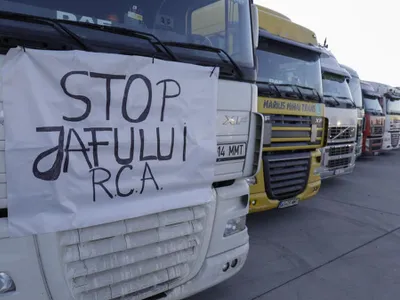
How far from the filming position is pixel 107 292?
2084mm

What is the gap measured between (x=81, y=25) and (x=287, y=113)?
3302mm

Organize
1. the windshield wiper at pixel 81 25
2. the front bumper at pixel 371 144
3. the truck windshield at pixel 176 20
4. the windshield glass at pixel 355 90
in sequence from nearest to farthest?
the windshield wiper at pixel 81 25 < the truck windshield at pixel 176 20 < the windshield glass at pixel 355 90 < the front bumper at pixel 371 144

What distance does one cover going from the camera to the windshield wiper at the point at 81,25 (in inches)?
67.4

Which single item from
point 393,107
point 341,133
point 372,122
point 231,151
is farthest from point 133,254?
point 393,107

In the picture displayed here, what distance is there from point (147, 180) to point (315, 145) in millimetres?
3799

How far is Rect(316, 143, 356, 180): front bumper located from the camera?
704 cm

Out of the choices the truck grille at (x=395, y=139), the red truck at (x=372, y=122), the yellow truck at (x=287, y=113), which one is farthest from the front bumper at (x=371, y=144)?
the yellow truck at (x=287, y=113)

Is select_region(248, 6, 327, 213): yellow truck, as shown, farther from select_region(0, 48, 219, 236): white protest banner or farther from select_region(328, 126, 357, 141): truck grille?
select_region(0, 48, 219, 236): white protest banner

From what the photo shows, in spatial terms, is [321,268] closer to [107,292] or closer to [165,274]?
[165,274]

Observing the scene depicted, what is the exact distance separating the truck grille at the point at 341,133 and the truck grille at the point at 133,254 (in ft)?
17.5

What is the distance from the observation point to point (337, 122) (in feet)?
23.3

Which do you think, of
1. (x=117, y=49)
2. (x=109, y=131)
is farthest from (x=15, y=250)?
(x=117, y=49)

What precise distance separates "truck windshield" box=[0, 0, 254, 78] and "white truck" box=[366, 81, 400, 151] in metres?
12.1

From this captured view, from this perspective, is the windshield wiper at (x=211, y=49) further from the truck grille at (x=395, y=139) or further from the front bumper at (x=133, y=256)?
the truck grille at (x=395, y=139)
